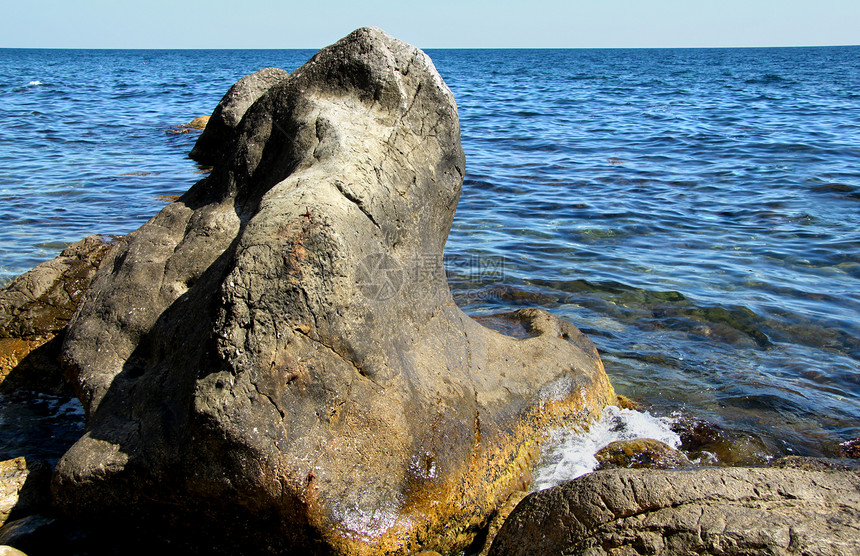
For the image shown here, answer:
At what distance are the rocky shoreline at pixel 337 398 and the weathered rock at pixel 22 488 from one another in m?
0.01

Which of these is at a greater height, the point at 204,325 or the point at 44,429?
the point at 204,325

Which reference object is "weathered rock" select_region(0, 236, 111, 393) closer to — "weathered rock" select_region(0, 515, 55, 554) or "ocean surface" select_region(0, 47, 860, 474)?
"ocean surface" select_region(0, 47, 860, 474)

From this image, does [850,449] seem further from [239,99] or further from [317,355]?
[239,99]

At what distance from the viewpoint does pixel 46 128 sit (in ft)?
64.8

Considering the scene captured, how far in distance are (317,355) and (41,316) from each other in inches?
123

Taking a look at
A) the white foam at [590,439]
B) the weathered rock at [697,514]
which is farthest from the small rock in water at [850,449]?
the weathered rock at [697,514]

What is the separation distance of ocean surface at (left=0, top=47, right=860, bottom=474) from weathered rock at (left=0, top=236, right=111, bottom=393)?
0.31 m

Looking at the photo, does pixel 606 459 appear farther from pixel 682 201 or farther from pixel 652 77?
pixel 652 77

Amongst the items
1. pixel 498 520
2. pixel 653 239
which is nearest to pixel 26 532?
pixel 498 520

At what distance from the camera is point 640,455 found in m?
4.08

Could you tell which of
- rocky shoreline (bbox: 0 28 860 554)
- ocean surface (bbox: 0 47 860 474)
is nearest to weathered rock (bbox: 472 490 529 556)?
rocky shoreline (bbox: 0 28 860 554)

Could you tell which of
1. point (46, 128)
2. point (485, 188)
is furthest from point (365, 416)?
point (46, 128)

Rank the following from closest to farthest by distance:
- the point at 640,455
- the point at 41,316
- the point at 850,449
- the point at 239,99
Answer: the point at 640,455
the point at 850,449
the point at 41,316
the point at 239,99

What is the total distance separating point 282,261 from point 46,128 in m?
20.4
